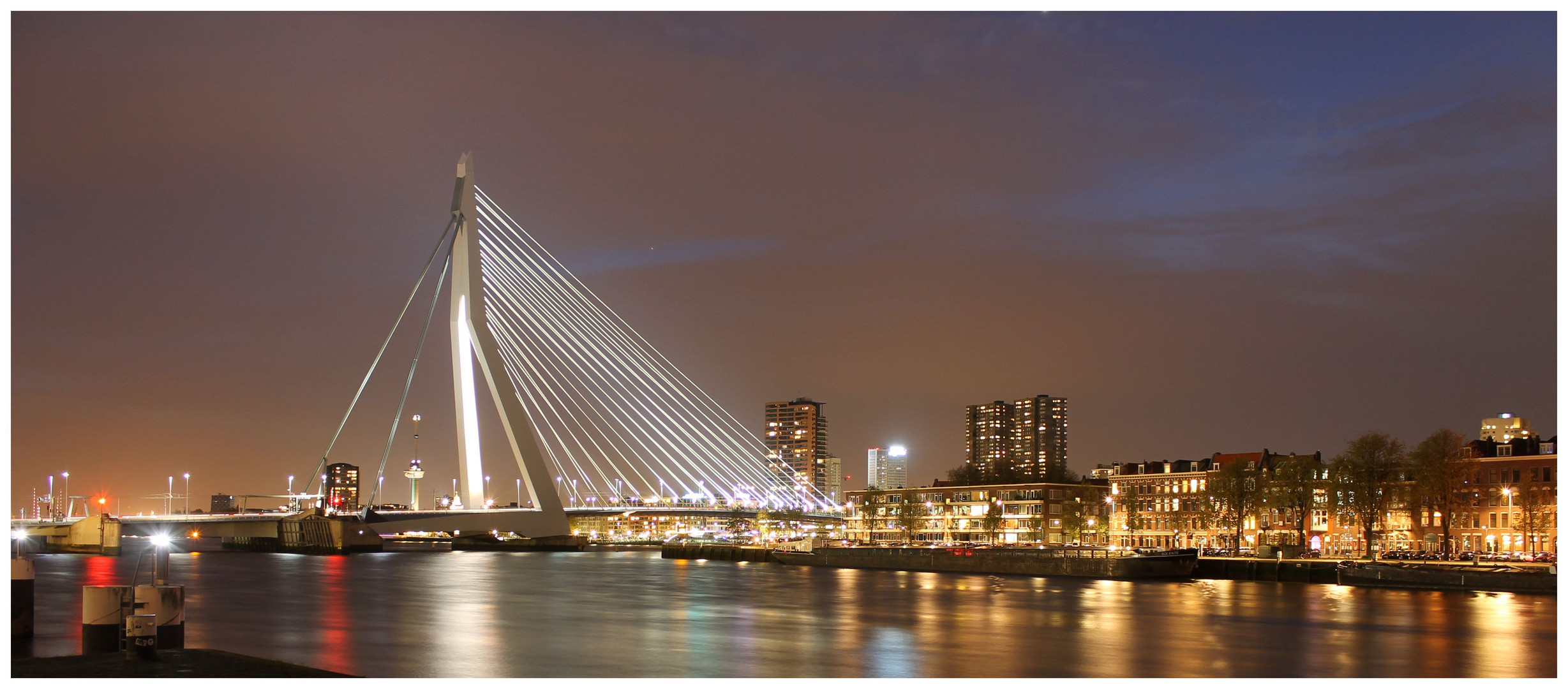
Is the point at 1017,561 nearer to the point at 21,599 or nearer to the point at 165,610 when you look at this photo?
the point at 21,599

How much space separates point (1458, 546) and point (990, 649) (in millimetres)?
57510

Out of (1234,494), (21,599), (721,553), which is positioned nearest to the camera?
(21,599)

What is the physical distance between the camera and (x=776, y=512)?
83500mm

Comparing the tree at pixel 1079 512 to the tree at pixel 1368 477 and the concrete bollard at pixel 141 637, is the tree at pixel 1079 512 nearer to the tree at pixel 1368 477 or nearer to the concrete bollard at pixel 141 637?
the tree at pixel 1368 477

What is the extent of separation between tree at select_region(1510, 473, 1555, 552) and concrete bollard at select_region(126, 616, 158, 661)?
62.9 meters

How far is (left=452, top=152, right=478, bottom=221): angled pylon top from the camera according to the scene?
55.5 metres

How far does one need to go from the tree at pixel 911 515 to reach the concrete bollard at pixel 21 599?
8132cm

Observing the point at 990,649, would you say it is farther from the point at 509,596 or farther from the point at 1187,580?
the point at 1187,580

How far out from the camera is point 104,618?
14.9 metres

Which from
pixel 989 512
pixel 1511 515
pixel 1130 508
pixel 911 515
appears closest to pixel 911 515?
pixel 911 515

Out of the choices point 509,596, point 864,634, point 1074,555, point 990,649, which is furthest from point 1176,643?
point 1074,555

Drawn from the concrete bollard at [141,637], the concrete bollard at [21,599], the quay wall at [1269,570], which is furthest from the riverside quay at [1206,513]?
the concrete bollard at [141,637]

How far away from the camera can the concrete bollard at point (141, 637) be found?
561 inches

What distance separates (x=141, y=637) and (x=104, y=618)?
0.92 metres
